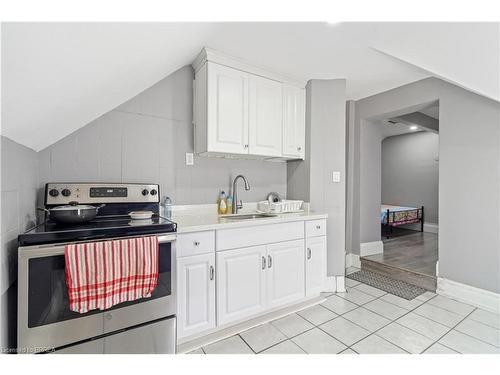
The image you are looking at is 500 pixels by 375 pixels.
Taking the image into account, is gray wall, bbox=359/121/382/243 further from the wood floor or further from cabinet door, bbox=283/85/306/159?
cabinet door, bbox=283/85/306/159

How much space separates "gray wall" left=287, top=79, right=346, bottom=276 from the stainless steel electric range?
1.71 meters

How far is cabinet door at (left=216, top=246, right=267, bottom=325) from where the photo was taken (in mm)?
1796

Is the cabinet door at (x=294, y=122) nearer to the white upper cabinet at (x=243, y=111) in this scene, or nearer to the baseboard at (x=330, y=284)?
the white upper cabinet at (x=243, y=111)

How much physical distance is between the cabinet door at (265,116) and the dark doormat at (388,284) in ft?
6.27

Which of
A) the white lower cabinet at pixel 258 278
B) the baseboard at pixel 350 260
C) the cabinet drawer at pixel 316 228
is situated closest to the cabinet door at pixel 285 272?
the white lower cabinet at pixel 258 278

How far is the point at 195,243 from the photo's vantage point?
170 centimetres

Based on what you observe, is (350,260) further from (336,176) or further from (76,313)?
(76,313)

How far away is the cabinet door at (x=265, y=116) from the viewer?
2.32 metres

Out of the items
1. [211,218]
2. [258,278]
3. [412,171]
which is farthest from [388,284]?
[412,171]

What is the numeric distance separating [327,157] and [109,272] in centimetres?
231

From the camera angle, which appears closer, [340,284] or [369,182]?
[340,284]

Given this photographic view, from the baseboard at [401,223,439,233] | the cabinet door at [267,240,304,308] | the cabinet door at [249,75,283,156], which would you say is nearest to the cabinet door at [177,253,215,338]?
the cabinet door at [267,240,304,308]
